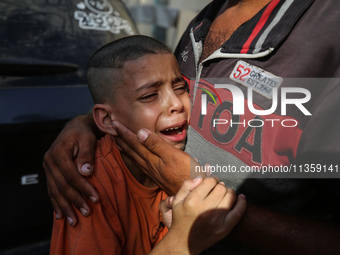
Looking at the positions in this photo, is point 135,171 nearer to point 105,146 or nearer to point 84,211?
point 105,146

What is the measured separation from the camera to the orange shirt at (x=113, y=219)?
132 centimetres

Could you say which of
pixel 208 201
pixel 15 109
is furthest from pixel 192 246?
pixel 15 109

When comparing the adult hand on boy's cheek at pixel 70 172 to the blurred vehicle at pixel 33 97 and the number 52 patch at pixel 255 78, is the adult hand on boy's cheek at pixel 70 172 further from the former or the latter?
the number 52 patch at pixel 255 78

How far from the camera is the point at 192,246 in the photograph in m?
1.09

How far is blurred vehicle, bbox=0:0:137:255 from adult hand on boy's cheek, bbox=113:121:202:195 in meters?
0.71

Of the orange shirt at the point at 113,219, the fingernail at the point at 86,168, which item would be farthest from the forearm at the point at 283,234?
the fingernail at the point at 86,168

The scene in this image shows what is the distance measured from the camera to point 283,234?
1.06 m

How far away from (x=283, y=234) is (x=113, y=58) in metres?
1.13

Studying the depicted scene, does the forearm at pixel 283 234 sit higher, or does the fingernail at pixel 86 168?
the forearm at pixel 283 234

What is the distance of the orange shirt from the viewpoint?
51.9 inches

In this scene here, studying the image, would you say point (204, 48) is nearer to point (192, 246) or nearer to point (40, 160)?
point (192, 246)

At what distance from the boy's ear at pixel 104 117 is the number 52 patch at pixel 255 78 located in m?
0.66

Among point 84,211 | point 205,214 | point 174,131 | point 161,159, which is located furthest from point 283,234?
point 84,211

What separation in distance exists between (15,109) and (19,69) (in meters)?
0.36
